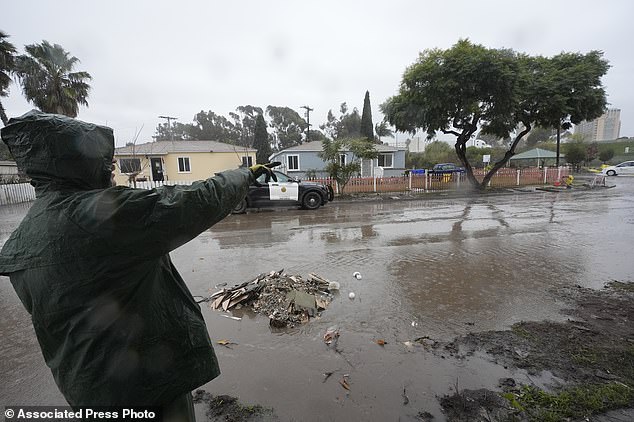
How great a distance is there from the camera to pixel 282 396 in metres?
2.61

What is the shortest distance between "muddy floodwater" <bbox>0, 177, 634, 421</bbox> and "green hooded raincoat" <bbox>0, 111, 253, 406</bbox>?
143cm

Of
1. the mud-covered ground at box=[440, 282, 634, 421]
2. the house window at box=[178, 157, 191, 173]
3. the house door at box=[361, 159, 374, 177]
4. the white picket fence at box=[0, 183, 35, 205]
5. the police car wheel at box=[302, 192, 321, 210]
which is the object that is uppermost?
the house window at box=[178, 157, 191, 173]

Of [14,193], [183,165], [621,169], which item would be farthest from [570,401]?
[621,169]

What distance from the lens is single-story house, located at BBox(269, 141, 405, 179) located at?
25172mm

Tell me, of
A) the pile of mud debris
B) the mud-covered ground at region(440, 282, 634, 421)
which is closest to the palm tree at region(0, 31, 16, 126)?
the pile of mud debris

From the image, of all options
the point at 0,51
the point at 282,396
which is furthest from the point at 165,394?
the point at 0,51

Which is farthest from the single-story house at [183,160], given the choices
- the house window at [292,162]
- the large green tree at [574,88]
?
the large green tree at [574,88]

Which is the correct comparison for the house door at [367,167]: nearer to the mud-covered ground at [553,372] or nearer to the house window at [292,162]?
the house window at [292,162]

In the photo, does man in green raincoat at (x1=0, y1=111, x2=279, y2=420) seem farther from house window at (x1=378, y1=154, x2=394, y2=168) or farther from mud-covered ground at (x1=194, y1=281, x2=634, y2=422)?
house window at (x1=378, y1=154, x2=394, y2=168)

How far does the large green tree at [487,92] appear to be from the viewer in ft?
53.3

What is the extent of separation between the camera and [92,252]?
1.13 metres

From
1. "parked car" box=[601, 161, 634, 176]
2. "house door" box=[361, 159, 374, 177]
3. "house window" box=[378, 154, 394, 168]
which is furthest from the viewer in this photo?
"parked car" box=[601, 161, 634, 176]

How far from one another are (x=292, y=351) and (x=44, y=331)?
7.72ft

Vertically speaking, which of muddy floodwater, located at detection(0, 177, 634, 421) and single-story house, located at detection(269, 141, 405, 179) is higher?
single-story house, located at detection(269, 141, 405, 179)
